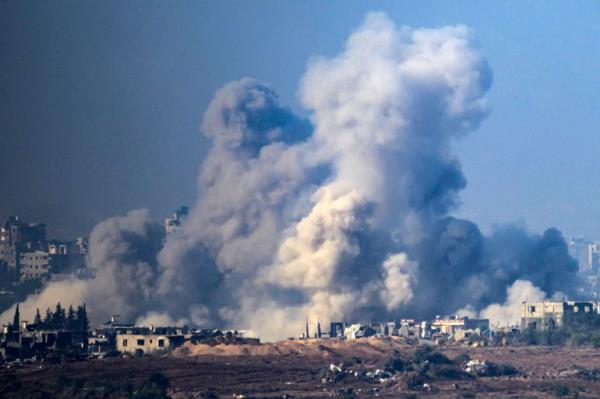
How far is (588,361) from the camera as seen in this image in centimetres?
9312

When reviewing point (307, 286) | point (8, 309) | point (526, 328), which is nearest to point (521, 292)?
point (526, 328)

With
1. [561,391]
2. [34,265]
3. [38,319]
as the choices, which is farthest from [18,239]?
[561,391]

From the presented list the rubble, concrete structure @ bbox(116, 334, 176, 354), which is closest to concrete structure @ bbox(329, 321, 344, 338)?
concrete structure @ bbox(116, 334, 176, 354)

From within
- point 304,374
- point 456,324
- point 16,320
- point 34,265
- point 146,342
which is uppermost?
point 34,265

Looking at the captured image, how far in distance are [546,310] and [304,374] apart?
24.8m

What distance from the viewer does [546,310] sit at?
358ft

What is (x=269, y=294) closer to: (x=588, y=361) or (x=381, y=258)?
(x=381, y=258)

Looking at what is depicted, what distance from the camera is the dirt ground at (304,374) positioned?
8231cm

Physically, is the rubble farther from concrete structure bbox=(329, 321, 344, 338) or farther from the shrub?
concrete structure bbox=(329, 321, 344, 338)

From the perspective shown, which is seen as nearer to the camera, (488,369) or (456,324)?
(488,369)

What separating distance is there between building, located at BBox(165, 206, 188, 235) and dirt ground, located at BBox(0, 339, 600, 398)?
26.4 metres

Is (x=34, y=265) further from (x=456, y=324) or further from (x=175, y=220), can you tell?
(x=456, y=324)

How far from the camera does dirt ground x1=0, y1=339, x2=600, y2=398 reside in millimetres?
82312

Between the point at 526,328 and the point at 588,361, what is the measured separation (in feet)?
44.2
